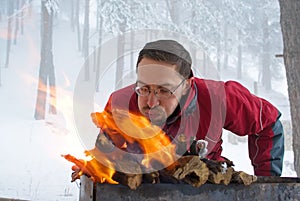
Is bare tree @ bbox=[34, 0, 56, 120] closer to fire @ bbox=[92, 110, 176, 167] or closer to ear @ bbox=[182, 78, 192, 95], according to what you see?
ear @ bbox=[182, 78, 192, 95]

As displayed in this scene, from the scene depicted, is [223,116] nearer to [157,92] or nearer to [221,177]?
[157,92]

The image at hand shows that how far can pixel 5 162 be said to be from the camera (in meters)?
9.25

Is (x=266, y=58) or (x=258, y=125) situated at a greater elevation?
(x=266, y=58)

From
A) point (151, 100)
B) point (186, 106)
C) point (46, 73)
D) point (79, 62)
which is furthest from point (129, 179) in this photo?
point (79, 62)

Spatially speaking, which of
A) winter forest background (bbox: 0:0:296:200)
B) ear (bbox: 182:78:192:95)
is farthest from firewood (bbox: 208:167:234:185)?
winter forest background (bbox: 0:0:296:200)

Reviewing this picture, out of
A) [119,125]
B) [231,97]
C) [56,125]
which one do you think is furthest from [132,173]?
[56,125]

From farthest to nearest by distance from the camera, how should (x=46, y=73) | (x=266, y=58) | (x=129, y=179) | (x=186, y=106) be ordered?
1. (x=266, y=58)
2. (x=46, y=73)
3. (x=186, y=106)
4. (x=129, y=179)

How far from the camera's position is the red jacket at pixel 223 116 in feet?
6.33

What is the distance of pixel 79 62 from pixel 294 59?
1549cm

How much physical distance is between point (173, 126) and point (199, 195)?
59 centimetres

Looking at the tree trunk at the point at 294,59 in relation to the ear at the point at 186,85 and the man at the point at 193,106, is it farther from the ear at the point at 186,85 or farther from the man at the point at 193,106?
the ear at the point at 186,85

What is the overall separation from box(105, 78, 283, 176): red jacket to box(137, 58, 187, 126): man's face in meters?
0.11

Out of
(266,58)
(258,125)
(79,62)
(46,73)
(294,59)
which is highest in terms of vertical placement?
(266,58)

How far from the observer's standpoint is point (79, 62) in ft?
60.2
